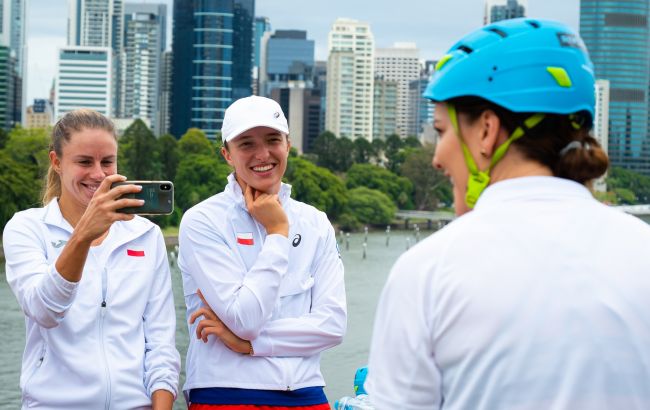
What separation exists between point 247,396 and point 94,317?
44cm

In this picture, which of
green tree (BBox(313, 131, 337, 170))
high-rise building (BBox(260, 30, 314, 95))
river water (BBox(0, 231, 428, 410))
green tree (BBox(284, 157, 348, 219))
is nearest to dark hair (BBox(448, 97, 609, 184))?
river water (BBox(0, 231, 428, 410))

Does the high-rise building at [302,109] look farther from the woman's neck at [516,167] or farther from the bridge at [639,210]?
the woman's neck at [516,167]

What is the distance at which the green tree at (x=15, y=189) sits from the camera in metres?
39.8

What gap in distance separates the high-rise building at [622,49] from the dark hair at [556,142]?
157 metres

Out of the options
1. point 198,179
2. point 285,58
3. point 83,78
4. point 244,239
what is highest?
point 285,58

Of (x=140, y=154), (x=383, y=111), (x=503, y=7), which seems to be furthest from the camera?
(x=503, y=7)

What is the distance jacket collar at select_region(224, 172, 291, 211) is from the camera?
3053 millimetres

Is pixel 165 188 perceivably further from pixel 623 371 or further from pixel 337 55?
pixel 337 55

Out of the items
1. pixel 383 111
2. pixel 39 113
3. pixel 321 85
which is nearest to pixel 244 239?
pixel 383 111

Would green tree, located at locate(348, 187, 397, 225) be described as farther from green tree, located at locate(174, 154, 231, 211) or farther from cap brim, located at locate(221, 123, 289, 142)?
cap brim, located at locate(221, 123, 289, 142)

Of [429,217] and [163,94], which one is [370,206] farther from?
[163,94]

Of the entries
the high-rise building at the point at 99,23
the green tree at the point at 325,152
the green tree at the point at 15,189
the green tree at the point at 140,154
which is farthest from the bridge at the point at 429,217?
the high-rise building at the point at 99,23

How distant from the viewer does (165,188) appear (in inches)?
108

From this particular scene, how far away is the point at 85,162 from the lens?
293 centimetres
